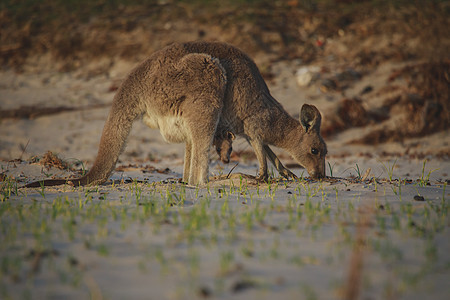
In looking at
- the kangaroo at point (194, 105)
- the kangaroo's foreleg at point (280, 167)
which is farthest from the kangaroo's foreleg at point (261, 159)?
the kangaroo's foreleg at point (280, 167)

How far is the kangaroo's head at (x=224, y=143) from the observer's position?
18.9 feet

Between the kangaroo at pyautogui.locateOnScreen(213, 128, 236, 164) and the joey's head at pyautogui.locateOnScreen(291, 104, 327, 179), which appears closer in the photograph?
the kangaroo at pyautogui.locateOnScreen(213, 128, 236, 164)

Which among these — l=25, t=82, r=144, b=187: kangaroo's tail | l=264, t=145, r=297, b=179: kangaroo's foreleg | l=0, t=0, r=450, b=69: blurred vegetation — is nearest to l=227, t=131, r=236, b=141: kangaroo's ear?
l=264, t=145, r=297, b=179: kangaroo's foreleg

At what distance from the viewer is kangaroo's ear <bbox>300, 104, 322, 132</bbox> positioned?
5.79m

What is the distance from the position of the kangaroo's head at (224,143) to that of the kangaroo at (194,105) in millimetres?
103

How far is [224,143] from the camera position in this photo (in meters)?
5.78

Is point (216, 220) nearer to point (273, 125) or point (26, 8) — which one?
point (273, 125)

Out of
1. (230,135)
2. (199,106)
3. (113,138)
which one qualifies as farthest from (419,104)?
(113,138)

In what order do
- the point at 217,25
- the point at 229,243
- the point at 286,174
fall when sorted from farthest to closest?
the point at 217,25 → the point at 286,174 → the point at 229,243

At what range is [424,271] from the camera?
2461mm

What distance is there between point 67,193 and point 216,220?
6.63ft

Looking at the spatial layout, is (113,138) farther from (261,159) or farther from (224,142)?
(261,159)

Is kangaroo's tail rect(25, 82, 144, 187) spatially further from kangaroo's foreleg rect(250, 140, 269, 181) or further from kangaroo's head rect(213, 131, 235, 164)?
kangaroo's foreleg rect(250, 140, 269, 181)

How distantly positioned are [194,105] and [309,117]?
64.2 inches
